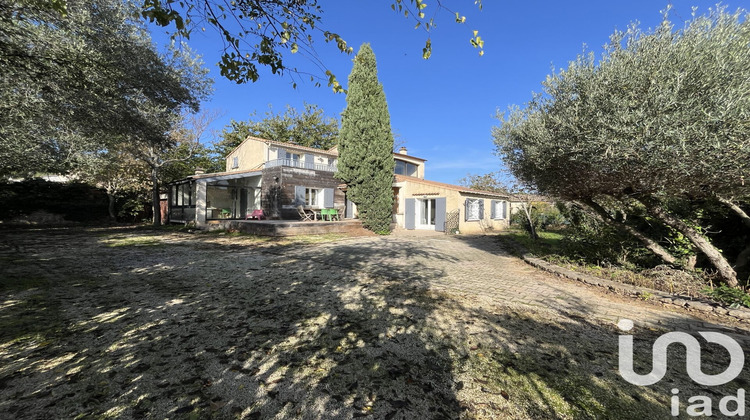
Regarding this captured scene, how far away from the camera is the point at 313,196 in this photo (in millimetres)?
19812

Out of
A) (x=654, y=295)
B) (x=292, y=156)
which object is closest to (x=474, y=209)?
(x=292, y=156)

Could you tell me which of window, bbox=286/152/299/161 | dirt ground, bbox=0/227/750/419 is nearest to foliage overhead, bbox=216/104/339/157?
window, bbox=286/152/299/161

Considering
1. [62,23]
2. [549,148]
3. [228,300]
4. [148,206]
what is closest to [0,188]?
[148,206]

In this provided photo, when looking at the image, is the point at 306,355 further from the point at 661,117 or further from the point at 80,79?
the point at 80,79

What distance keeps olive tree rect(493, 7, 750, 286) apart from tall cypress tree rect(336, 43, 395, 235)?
34.7 ft

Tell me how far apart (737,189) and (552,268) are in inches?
131

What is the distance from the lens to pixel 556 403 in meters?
2.35

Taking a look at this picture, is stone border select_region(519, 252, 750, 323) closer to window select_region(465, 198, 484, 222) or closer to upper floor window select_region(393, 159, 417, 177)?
window select_region(465, 198, 484, 222)

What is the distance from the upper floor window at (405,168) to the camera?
27.9 m

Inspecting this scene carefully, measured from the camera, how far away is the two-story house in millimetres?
18219

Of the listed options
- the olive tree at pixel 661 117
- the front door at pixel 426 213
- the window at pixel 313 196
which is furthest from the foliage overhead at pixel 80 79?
the front door at pixel 426 213

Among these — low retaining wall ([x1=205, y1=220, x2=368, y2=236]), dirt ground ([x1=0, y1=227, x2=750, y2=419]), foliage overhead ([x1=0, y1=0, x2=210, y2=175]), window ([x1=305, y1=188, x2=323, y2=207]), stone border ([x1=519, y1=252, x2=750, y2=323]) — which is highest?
foliage overhead ([x1=0, y1=0, x2=210, y2=175])

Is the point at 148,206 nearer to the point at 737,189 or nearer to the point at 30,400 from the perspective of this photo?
the point at 30,400

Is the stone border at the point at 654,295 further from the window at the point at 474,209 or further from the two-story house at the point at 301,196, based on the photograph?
the window at the point at 474,209
